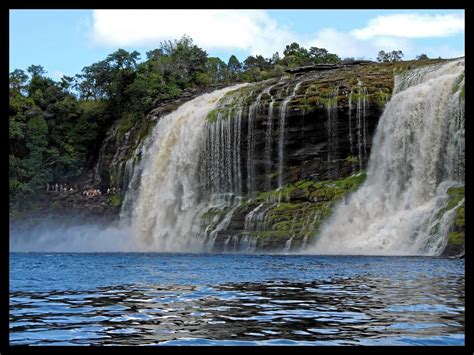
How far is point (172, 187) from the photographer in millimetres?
48844

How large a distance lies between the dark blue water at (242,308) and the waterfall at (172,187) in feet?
81.2

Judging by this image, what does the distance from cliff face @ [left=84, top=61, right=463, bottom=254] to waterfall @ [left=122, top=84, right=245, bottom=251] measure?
41.2 inches

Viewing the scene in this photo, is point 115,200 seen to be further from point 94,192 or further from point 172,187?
point 172,187

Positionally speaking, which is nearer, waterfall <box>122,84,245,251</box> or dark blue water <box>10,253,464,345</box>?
dark blue water <box>10,253,464,345</box>

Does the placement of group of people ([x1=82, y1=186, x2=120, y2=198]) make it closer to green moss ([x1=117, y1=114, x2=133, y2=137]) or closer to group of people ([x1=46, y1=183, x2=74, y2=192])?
group of people ([x1=46, y1=183, x2=74, y2=192])

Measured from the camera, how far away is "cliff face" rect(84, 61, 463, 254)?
4166 centimetres

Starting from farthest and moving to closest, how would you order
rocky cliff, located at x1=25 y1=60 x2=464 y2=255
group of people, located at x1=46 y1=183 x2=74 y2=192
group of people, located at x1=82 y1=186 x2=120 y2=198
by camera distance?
group of people, located at x1=46 y1=183 x2=74 y2=192 < group of people, located at x1=82 y1=186 x2=120 y2=198 < rocky cliff, located at x1=25 y1=60 x2=464 y2=255

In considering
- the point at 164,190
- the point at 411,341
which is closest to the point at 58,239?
the point at 164,190

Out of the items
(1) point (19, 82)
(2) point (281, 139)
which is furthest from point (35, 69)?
(2) point (281, 139)

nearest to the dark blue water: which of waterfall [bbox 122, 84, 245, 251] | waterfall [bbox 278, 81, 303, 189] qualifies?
waterfall [bbox 278, 81, 303, 189]

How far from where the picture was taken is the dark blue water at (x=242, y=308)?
31.9ft

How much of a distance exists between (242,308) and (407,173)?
2752 centimetres

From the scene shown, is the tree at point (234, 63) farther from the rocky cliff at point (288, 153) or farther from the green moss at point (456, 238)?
the green moss at point (456, 238)

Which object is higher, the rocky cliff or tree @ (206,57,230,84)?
tree @ (206,57,230,84)
